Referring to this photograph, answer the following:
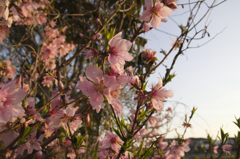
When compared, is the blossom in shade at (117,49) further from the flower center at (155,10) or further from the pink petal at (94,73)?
the flower center at (155,10)

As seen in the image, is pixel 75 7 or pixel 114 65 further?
pixel 75 7

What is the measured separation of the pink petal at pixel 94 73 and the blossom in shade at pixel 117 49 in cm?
7

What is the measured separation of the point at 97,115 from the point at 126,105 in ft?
4.52

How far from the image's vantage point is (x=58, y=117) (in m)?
0.91

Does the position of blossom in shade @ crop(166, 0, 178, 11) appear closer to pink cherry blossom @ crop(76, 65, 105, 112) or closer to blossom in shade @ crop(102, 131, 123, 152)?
pink cherry blossom @ crop(76, 65, 105, 112)

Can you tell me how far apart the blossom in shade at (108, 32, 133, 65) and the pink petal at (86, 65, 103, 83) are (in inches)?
2.8

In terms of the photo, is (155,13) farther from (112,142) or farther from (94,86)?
(112,142)

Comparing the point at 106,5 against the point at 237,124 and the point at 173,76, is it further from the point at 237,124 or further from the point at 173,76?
the point at 237,124

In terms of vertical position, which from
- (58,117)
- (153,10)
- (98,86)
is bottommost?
(58,117)

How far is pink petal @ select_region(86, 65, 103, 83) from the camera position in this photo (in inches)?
25.6

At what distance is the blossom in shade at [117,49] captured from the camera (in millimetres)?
658

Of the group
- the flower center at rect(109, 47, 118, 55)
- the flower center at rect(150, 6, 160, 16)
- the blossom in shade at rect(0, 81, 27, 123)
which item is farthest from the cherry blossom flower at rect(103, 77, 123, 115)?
the flower center at rect(150, 6, 160, 16)

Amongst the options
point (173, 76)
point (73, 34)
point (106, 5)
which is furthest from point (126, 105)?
point (173, 76)

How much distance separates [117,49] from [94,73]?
0.15 m
